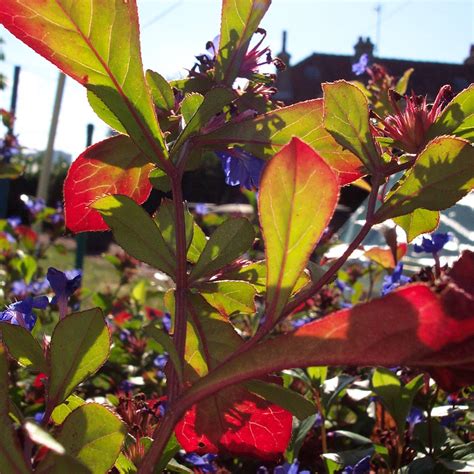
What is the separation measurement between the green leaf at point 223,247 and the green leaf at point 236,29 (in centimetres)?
13

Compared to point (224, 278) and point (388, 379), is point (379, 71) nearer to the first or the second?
point (388, 379)

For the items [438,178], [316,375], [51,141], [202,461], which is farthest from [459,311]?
[51,141]

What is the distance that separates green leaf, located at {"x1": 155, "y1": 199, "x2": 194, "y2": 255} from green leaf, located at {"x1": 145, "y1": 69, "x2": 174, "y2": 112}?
0.08 metres

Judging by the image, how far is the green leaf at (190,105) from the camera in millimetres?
540

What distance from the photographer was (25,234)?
3197mm

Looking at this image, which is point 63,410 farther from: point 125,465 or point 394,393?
point 394,393

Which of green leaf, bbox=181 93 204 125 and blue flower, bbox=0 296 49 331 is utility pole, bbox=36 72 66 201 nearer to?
blue flower, bbox=0 296 49 331

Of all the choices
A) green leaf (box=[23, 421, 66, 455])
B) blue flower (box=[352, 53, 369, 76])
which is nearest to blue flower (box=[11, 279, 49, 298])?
blue flower (box=[352, 53, 369, 76])

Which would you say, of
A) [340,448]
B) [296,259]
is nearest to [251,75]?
[296,259]

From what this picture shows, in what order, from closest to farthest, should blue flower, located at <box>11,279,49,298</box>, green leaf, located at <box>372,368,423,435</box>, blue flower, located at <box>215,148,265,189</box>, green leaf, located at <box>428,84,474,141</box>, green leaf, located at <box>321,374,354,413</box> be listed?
green leaf, located at <box>428,84,474,141</box> < blue flower, located at <box>215,148,265,189</box> < green leaf, located at <box>372,368,423,435</box> < green leaf, located at <box>321,374,354,413</box> < blue flower, located at <box>11,279,49,298</box>

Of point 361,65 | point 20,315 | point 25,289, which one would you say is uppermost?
point 361,65

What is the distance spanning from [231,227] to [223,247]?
0.02m

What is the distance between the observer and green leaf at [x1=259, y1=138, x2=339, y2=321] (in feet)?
1.36

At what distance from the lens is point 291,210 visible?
0.43 m
